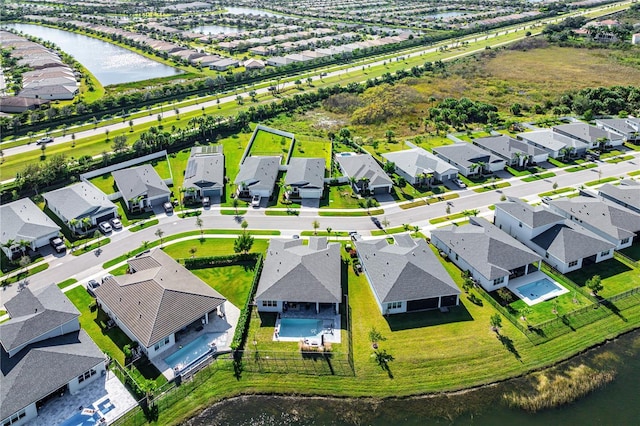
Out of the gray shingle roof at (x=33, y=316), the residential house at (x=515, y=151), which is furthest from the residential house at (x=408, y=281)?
the residential house at (x=515, y=151)

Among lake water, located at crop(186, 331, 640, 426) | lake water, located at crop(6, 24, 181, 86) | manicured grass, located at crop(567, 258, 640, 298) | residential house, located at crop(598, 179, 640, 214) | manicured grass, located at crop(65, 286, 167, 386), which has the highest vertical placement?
lake water, located at crop(6, 24, 181, 86)

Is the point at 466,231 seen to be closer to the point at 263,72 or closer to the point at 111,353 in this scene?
the point at 111,353

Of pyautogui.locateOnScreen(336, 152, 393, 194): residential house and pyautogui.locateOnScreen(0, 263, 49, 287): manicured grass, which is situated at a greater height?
pyautogui.locateOnScreen(336, 152, 393, 194): residential house

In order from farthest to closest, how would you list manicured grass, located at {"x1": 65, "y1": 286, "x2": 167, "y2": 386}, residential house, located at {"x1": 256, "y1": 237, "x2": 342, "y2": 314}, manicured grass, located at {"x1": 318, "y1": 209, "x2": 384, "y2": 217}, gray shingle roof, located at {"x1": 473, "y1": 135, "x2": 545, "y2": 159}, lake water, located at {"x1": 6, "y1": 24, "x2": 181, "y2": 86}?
lake water, located at {"x1": 6, "y1": 24, "x2": 181, "y2": 86} < gray shingle roof, located at {"x1": 473, "y1": 135, "x2": 545, "y2": 159} < manicured grass, located at {"x1": 318, "y1": 209, "x2": 384, "y2": 217} < residential house, located at {"x1": 256, "y1": 237, "x2": 342, "y2": 314} < manicured grass, located at {"x1": 65, "y1": 286, "x2": 167, "y2": 386}

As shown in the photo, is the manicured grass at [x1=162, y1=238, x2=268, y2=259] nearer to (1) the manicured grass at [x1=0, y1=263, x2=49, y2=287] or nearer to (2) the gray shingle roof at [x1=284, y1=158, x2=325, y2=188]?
(1) the manicured grass at [x1=0, y1=263, x2=49, y2=287]

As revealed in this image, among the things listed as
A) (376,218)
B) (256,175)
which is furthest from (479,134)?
(256,175)

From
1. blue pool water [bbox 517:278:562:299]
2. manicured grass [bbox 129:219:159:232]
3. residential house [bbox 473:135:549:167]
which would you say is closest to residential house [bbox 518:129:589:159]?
residential house [bbox 473:135:549:167]
